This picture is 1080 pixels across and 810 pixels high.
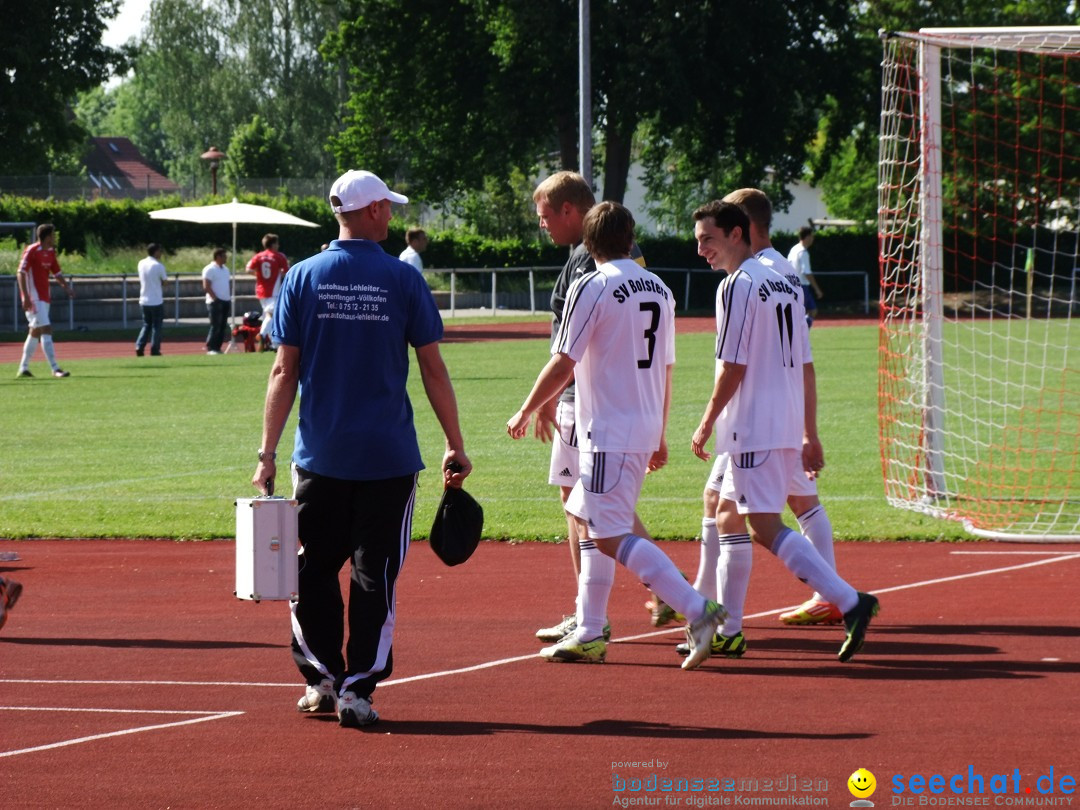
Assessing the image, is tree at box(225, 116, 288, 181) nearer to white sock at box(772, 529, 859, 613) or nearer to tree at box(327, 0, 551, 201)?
tree at box(327, 0, 551, 201)

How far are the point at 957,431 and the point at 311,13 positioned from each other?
55.6 metres

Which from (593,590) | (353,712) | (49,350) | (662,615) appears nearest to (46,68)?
(49,350)

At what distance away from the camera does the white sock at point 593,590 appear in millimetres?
6859

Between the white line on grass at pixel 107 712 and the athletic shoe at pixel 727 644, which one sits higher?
the athletic shoe at pixel 727 644

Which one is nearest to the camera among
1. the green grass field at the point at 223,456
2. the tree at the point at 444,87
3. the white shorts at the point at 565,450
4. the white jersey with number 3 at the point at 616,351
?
the white jersey with number 3 at the point at 616,351

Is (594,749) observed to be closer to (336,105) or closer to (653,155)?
(653,155)

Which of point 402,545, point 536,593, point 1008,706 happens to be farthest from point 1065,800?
point 536,593

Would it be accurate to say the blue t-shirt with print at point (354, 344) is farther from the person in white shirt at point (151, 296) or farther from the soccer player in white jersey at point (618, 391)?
the person in white shirt at point (151, 296)

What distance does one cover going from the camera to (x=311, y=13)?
68312 mm

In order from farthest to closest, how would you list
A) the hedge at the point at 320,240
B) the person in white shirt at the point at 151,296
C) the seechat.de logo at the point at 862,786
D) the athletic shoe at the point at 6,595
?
the hedge at the point at 320,240 → the person in white shirt at the point at 151,296 → the athletic shoe at the point at 6,595 → the seechat.de logo at the point at 862,786

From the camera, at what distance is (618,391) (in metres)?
6.60

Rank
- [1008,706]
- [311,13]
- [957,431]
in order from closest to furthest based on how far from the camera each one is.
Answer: [1008,706] → [957,431] → [311,13]

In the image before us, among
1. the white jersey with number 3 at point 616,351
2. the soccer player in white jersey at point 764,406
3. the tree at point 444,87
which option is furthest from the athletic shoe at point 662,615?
the tree at point 444,87

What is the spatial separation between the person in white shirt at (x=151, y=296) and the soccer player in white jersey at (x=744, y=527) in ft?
66.8
